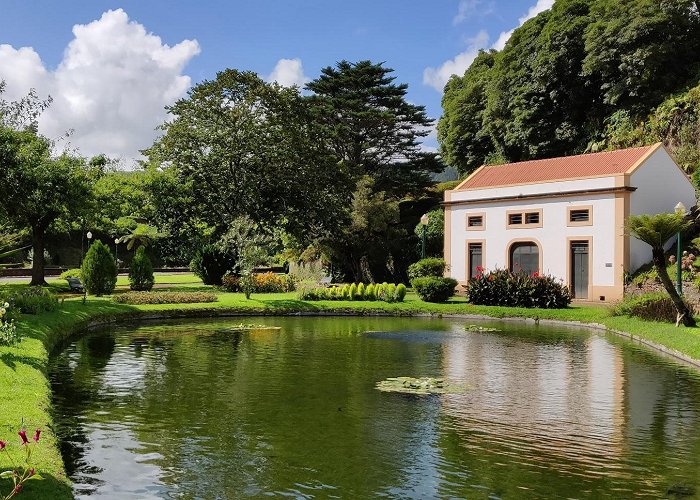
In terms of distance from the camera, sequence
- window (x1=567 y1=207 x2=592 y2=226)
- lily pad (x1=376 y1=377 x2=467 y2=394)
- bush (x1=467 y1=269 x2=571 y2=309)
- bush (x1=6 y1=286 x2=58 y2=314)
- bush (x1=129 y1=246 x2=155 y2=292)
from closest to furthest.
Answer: lily pad (x1=376 y1=377 x2=467 y2=394) → bush (x1=6 y1=286 x2=58 y2=314) → bush (x1=467 y1=269 x2=571 y2=309) → window (x1=567 y1=207 x2=592 y2=226) → bush (x1=129 y1=246 x2=155 y2=292)

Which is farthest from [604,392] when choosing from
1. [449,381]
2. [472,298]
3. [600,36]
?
[600,36]

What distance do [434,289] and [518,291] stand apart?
3.91m

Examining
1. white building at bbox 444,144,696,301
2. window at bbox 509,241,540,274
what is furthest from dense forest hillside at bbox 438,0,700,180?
window at bbox 509,241,540,274

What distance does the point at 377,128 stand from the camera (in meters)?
52.7

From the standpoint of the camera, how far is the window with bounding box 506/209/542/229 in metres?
36.3

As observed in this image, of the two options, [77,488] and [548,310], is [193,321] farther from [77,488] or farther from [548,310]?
[77,488]

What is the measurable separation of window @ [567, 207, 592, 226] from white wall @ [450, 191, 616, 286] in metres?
0.20

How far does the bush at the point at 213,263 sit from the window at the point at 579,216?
1865 centimetres

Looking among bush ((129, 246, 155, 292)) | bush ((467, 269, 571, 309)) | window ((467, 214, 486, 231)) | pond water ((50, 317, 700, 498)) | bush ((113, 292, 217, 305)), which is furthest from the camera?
window ((467, 214, 486, 231))

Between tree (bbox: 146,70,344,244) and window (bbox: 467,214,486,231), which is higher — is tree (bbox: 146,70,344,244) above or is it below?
above

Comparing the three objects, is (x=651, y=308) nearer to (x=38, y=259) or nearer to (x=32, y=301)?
(x=32, y=301)

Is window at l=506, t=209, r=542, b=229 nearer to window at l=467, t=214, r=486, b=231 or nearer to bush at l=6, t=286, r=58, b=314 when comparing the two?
window at l=467, t=214, r=486, b=231

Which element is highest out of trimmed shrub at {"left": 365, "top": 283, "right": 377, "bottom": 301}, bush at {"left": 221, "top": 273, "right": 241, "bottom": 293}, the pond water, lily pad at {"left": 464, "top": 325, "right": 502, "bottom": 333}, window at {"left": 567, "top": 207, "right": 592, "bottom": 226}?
window at {"left": 567, "top": 207, "right": 592, "bottom": 226}

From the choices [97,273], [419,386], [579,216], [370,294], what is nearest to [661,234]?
[419,386]
